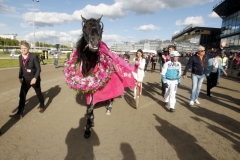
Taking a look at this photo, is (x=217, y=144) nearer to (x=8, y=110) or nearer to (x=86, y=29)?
(x=86, y=29)

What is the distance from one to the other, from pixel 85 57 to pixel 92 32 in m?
0.68

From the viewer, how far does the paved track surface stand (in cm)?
305

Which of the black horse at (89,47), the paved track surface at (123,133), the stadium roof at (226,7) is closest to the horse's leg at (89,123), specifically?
the black horse at (89,47)

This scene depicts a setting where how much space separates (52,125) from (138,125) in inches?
83.7

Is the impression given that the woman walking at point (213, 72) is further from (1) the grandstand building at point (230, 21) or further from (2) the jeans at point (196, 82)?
(1) the grandstand building at point (230, 21)

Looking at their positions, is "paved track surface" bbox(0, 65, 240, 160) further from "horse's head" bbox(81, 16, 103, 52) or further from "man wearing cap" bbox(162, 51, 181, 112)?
"horse's head" bbox(81, 16, 103, 52)

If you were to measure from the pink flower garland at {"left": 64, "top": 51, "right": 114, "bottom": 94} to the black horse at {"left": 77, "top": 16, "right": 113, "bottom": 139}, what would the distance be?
153mm

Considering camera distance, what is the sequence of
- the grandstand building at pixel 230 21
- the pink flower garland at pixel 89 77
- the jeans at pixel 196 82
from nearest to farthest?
1. the pink flower garland at pixel 89 77
2. the jeans at pixel 196 82
3. the grandstand building at pixel 230 21

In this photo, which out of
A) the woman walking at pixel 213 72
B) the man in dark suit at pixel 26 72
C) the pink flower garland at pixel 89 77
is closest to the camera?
the pink flower garland at pixel 89 77

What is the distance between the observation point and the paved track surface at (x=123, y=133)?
3049 mm

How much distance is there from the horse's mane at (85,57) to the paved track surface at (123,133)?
4.75 ft

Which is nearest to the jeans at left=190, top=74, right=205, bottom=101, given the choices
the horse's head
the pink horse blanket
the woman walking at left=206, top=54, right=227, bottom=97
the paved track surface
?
the paved track surface

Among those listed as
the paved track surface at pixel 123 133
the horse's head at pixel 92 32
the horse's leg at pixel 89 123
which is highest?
the horse's head at pixel 92 32

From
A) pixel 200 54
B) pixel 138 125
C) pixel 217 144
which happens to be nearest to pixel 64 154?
pixel 138 125
